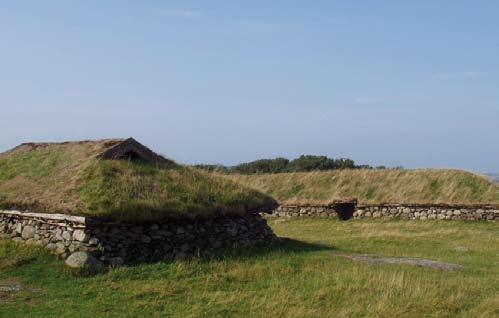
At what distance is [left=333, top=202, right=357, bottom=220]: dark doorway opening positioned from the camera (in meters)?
29.5

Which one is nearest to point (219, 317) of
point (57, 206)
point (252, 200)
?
point (57, 206)

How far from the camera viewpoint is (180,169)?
17.0 metres

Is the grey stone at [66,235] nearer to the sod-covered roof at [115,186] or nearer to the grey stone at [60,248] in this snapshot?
the grey stone at [60,248]

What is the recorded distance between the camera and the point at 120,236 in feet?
43.6

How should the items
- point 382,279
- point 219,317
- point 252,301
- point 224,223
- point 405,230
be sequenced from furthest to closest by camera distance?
point 405,230, point 224,223, point 382,279, point 252,301, point 219,317

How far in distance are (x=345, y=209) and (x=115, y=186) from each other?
60.1 ft

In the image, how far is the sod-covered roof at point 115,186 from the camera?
13641 mm

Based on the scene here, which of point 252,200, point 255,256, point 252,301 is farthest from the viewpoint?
point 252,200

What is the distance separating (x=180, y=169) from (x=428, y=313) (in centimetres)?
971

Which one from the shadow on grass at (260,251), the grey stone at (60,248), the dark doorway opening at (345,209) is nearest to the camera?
the grey stone at (60,248)

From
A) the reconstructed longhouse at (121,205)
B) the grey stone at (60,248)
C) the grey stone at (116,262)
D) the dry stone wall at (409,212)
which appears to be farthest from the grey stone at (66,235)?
the dry stone wall at (409,212)

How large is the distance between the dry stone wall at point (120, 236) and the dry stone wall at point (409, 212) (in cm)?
1404

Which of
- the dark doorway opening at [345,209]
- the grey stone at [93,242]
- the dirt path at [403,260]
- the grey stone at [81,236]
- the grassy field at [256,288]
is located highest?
the dark doorway opening at [345,209]

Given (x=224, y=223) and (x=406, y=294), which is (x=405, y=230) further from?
(x=406, y=294)
